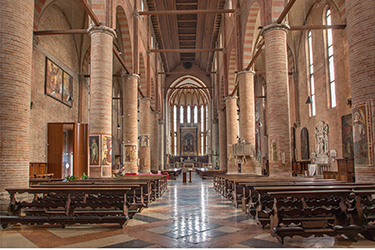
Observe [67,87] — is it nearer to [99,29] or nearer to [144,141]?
[144,141]

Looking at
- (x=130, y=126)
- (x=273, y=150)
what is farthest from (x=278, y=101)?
(x=130, y=126)

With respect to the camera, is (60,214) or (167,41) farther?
(167,41)

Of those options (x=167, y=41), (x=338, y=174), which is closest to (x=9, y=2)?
(x=338, y=174)

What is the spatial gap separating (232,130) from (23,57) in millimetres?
15946

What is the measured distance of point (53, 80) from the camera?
53.3ft

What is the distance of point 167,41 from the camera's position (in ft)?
96.1

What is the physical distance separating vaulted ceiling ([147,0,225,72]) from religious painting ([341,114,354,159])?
11267 millimetres

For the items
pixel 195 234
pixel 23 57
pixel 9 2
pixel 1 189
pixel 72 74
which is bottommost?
pixel 195 234

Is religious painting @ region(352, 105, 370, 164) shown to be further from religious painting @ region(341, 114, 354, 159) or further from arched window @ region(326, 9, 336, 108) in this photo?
arched window @ region(326, 9, 336, 108)

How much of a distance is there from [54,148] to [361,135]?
1410 centimetres

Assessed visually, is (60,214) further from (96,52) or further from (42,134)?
(42,134)

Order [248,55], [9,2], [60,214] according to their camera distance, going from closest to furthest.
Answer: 1. [60,214]
2. [9,2]
3. [248,55]

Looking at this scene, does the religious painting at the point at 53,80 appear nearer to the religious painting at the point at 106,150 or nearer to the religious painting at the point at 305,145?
the religious painting at the point at 106,150

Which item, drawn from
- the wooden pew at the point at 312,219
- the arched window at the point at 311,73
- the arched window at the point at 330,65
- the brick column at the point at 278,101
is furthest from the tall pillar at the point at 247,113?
the wooden pew at the point at 312,219
